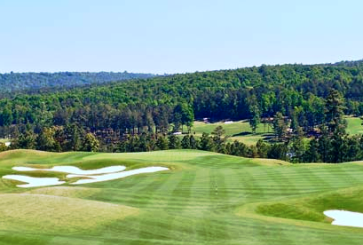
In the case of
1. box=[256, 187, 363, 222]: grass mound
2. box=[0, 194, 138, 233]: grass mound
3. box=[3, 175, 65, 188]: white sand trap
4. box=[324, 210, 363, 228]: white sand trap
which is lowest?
box=[3, 175, 65, 188]: white sand trap

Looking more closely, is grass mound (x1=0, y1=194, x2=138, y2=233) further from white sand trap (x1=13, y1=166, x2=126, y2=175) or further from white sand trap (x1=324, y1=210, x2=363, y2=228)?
white sand trap (x1=13, y1=166, x2=126, y2=175)

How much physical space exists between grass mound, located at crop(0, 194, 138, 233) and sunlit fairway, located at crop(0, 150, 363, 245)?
0.14 ft

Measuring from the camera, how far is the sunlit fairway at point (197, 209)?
2213 cm

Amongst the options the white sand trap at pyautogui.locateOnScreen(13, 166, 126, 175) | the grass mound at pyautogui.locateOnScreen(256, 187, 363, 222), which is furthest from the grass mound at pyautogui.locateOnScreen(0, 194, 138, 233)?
the white sand trap at pyautogui.locateOnScreen(13, 166, 126, 175)

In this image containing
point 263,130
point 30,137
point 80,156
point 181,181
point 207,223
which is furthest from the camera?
point 263,130

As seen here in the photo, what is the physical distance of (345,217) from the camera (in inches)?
1187

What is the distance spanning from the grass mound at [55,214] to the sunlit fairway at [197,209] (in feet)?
0.14

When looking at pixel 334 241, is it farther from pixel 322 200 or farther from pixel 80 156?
pixel 80 156

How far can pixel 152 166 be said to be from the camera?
198 ft

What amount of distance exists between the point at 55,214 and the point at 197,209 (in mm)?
8935

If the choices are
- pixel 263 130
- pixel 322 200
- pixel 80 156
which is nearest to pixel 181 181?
pixel 322 200

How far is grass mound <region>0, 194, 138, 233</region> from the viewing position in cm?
2311

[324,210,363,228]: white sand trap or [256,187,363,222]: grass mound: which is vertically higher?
[256,187,363,222]: grass mound

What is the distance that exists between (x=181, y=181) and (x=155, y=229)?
21577 millimetres
